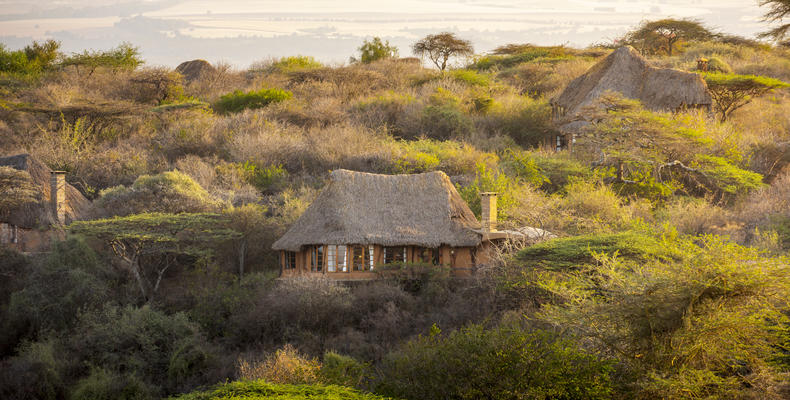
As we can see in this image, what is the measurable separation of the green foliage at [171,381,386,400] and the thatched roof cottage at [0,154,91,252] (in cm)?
1249

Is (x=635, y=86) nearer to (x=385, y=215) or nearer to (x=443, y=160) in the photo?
(x=443, y=160)

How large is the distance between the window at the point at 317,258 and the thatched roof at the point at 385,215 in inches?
17.0

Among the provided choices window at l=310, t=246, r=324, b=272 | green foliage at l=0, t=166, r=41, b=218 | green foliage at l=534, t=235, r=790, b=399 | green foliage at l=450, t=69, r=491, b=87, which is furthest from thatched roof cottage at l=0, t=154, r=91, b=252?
green foliage at l=450, t=69, r=491, b=87

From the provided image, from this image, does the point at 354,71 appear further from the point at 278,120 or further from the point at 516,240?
the point at 516,240

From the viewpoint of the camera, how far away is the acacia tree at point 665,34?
158ft

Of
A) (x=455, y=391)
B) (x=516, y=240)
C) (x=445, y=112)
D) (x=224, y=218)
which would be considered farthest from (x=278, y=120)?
(x=455, y=391)

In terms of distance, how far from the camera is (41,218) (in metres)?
21.3

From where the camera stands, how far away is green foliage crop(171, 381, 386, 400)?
9492 millimetres

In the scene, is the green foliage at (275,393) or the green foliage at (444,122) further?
the green foliage at (444,122)

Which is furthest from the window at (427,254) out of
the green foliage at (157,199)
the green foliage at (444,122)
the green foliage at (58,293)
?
the green foliage at (444,122)

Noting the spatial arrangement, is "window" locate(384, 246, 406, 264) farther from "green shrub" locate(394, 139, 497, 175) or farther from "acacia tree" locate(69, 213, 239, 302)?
"green shrub" locate(394, 139, 497, 175)

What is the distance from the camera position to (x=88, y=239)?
20.3 m

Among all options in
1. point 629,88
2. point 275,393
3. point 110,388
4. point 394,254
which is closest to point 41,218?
point 110,388

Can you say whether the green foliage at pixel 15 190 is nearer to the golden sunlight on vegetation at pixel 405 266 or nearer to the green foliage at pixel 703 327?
the golden sunlight on vegetation at pixel 405 266
